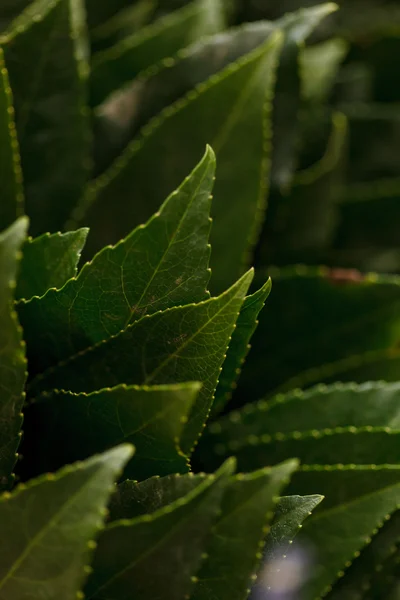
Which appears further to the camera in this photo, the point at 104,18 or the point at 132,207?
the point at 104,18

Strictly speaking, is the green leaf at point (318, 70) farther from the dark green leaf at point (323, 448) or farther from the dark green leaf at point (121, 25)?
the dark green leaf at point (323, 448)

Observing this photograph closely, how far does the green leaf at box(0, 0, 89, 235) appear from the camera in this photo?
37cm

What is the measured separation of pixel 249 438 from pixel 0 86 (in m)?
0.19

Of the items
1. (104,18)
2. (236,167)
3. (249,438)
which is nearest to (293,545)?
(249,438)

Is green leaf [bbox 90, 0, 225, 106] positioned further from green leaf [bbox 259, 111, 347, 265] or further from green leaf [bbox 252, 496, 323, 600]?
green leaf [bbox 252, 496, 323, 600]

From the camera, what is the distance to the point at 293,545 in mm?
332

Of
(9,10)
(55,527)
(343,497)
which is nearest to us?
(55,527)

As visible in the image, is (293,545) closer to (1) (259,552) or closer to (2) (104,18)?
(1) (259,552)

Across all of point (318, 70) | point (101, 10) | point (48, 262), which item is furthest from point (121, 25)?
point (48, 262)

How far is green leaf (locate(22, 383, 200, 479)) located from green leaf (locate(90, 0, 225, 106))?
0.21 meters

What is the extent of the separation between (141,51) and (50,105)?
84mm

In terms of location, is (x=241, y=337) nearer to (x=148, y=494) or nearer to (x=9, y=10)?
(x=148, y=494)

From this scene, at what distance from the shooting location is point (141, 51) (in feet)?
1.46

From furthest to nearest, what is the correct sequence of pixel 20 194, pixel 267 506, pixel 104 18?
pixel 104 18
pixel 20 194
pixel 267 506
